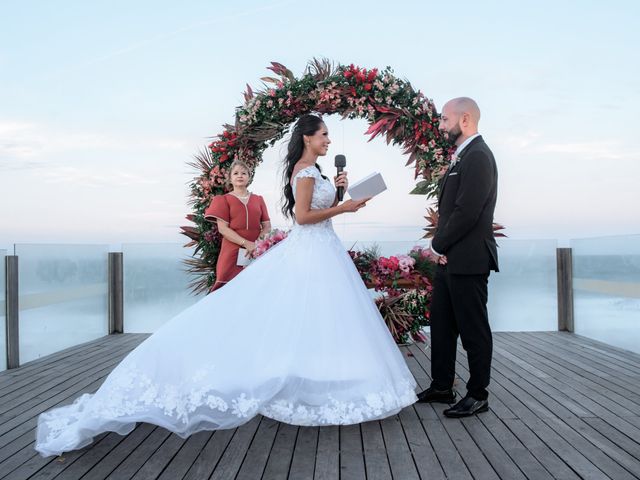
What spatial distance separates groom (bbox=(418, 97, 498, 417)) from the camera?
3.23 m

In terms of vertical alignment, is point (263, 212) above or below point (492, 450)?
above

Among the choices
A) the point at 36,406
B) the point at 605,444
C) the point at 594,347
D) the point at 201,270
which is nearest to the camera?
the point at 605,444

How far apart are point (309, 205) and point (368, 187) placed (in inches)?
14.6

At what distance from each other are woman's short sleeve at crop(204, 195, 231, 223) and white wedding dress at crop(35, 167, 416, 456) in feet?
6.18

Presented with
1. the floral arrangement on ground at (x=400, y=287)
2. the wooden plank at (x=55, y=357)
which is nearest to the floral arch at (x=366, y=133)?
the floral arrangement on ground at (x=400, y=287)

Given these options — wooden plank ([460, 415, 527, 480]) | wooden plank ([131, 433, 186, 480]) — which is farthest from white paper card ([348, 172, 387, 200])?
wooden plank ([131, 433, 186, 480])

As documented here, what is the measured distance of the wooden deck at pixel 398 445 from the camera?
260 cm

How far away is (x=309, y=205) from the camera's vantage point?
3406 mm

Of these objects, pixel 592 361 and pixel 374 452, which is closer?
pixel 374 452

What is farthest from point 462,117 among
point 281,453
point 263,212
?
point 263,212

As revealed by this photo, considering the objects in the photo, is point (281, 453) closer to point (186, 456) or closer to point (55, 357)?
point (186, 456)

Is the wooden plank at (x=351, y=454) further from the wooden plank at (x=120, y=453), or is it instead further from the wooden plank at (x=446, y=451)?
the wooden plank at (x=120, y=453)

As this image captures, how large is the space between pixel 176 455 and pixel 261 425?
0.60 m

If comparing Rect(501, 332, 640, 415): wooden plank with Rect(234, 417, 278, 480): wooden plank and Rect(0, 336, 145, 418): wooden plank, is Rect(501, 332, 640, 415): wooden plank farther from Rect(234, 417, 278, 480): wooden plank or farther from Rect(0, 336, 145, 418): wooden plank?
Rect(0, 336, 145, 418): wooden plank
